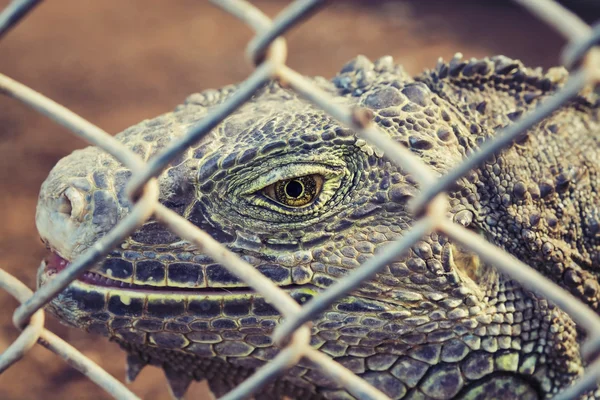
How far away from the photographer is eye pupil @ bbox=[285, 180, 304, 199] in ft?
7.27

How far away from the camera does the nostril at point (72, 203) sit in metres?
2.15

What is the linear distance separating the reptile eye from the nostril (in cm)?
62

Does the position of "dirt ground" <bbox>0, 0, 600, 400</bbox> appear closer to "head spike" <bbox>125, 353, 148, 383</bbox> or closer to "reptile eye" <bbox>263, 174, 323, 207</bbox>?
"head spike" <bbox>125, 353, 148, 383</bbox>

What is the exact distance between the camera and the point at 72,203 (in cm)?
215

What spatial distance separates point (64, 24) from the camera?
7.57 m

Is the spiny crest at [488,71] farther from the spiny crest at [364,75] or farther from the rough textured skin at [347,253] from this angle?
the rough textured skin at [347,253]

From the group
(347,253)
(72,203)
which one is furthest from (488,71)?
(72,203)

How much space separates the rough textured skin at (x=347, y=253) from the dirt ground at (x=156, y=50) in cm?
287

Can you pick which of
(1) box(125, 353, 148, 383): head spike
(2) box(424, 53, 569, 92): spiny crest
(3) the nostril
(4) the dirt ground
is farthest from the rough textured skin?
→ (4) the dirt ground

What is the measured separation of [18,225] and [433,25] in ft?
17.0

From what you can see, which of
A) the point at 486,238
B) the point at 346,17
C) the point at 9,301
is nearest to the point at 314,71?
the point at 346,17

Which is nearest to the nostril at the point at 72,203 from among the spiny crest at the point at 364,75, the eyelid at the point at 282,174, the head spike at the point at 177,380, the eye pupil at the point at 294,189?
the eyelid at the point at 282,174

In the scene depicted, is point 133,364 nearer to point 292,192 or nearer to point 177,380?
point 177,380

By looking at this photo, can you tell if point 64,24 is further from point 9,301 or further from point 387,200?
point 387,200
